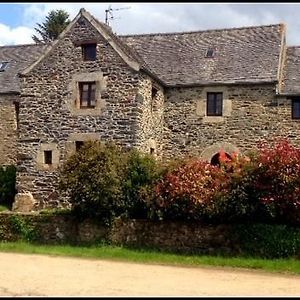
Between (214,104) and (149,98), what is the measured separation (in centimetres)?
374

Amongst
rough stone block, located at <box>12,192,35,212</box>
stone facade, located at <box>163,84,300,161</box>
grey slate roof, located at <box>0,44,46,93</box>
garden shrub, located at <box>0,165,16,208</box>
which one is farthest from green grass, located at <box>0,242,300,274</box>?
grey slate roof, located at <box>0,44,46,93</box>

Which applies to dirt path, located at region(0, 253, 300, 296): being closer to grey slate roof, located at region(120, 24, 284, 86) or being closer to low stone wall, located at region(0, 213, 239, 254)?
low stone wall, located at region(0, 213, 239, 254)

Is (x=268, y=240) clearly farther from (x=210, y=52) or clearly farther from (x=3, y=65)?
(x=3, y=65)

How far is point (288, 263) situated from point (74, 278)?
6507 mm

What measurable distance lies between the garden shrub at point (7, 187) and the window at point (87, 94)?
5.67 m

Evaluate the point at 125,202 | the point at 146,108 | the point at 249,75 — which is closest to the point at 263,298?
the point at 125,202

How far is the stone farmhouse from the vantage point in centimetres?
2381

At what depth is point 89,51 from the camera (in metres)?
24.4

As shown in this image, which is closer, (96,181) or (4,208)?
(96,181)

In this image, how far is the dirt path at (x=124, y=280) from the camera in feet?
35.5

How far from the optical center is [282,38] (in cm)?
2752

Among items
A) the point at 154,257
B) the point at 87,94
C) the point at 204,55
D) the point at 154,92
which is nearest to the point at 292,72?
the point at 204,55

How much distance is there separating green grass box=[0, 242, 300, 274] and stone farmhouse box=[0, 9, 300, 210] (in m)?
6.30

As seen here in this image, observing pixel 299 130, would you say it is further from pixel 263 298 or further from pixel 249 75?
pixel 263 298
